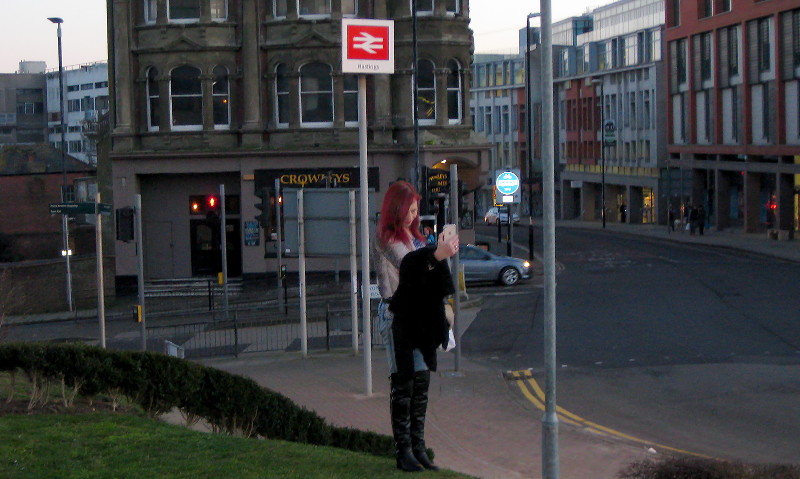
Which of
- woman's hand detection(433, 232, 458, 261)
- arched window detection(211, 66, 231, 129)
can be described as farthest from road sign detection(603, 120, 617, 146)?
woman's hand detection(433, 232, 458, 261)

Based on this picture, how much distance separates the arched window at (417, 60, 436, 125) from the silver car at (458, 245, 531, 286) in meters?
5.92

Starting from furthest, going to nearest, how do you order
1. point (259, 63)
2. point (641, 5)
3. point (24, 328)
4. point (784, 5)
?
point (641, 5) → point (784, 5) → point (259, 63) → point (24, 328)

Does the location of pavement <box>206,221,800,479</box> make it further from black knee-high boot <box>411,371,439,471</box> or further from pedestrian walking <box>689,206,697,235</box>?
pedestrian walking <box>689,206,697,235</box>

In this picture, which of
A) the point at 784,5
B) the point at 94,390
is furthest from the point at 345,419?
the point at 784,5

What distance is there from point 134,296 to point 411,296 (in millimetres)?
32489

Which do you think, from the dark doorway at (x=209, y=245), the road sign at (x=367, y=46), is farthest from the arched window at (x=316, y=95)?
the road sign at (x=367, y=46)

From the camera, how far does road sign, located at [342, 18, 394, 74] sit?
43.5 ft

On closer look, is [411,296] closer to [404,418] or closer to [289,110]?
[404,418]

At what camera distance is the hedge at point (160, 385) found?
948 cm

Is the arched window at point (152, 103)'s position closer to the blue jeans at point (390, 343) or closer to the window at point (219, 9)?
the window at point (219, 9)

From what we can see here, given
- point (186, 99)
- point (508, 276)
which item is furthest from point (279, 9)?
point (508, 276)

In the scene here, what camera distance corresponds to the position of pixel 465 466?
10.2 m

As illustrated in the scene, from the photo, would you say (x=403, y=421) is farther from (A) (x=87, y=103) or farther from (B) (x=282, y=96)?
(A) (x=87, y=103)

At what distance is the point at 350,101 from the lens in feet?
125
